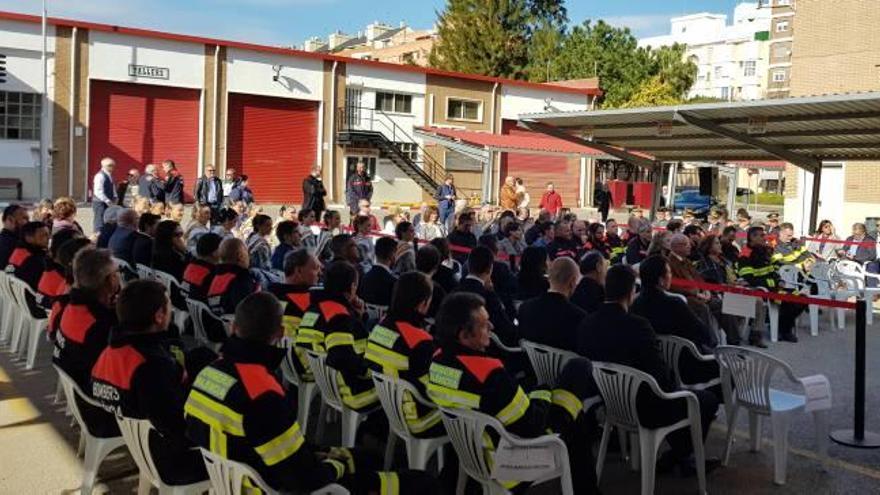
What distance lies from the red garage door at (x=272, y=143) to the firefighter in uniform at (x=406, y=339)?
26.9 m

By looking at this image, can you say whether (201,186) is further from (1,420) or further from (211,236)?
(1,420)

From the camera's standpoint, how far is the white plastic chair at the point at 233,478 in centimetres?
319

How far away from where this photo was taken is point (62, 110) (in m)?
26.6

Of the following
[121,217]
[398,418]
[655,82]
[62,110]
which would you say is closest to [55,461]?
[398,418]

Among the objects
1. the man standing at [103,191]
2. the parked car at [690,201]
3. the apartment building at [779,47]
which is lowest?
the man standing at [103,191]

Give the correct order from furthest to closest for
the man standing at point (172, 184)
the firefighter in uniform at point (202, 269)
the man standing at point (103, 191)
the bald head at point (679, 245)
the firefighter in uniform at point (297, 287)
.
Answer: the man standing at point (172, 184) → the man standing at point (103, 191) → the bald head at point (679, 245) → the firefighter in uniform at point (202, 269) → the firefighter in uniform at point (297, 287)

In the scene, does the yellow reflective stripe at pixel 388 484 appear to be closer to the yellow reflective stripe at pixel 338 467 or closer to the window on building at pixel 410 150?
the yellow reflective stripe at pixel 338 467

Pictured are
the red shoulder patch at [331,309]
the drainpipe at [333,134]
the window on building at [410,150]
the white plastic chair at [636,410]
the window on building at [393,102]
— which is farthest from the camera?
the window on building at [410,150]

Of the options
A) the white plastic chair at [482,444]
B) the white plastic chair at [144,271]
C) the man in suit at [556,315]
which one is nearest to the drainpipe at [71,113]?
the white plastic chair at [144,271]

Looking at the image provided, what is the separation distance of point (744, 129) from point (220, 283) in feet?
32.7

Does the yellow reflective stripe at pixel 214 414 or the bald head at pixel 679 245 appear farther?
the bald head at pixel 679 245

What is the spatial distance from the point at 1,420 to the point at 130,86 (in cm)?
2417

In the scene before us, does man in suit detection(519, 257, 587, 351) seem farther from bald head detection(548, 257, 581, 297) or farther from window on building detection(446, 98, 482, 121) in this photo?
window on building detection(446, 98, 482, 121)

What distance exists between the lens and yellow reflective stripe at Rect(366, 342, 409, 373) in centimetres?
455
